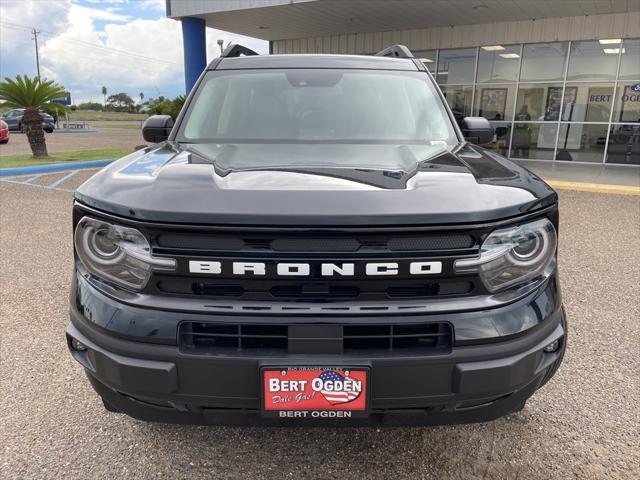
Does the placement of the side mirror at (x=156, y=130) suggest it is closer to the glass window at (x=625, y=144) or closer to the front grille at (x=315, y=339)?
the front grille at (x=315, y=339)

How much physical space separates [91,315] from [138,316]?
0.21m

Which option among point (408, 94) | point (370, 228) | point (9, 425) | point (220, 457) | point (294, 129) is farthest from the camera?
point (408, 94)

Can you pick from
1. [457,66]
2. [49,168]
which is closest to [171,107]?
[49,168]

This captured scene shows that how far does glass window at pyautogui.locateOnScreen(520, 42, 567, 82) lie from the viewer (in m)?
14.1

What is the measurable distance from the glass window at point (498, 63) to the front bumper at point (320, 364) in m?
15.0

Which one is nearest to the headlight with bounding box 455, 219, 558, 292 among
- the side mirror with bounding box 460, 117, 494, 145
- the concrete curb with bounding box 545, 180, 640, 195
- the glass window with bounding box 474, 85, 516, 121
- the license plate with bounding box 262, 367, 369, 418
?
the license plate with bounding box 262, 367, 369, 418

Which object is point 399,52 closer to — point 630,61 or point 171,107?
point 630,61

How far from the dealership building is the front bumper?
1273 cm

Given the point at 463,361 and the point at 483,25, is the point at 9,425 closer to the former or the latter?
the point at 463,361

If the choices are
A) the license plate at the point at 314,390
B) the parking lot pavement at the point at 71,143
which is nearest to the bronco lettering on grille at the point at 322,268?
the license plate at the point at 314,390

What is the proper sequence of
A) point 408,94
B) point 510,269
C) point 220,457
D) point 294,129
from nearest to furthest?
1. point 510,269
2. point 220,457
3. point 294,129
4. point 408,94

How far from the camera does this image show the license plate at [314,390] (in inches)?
62.7

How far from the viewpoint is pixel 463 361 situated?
162cm

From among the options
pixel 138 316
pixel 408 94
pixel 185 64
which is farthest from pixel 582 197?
pixel 185 64
